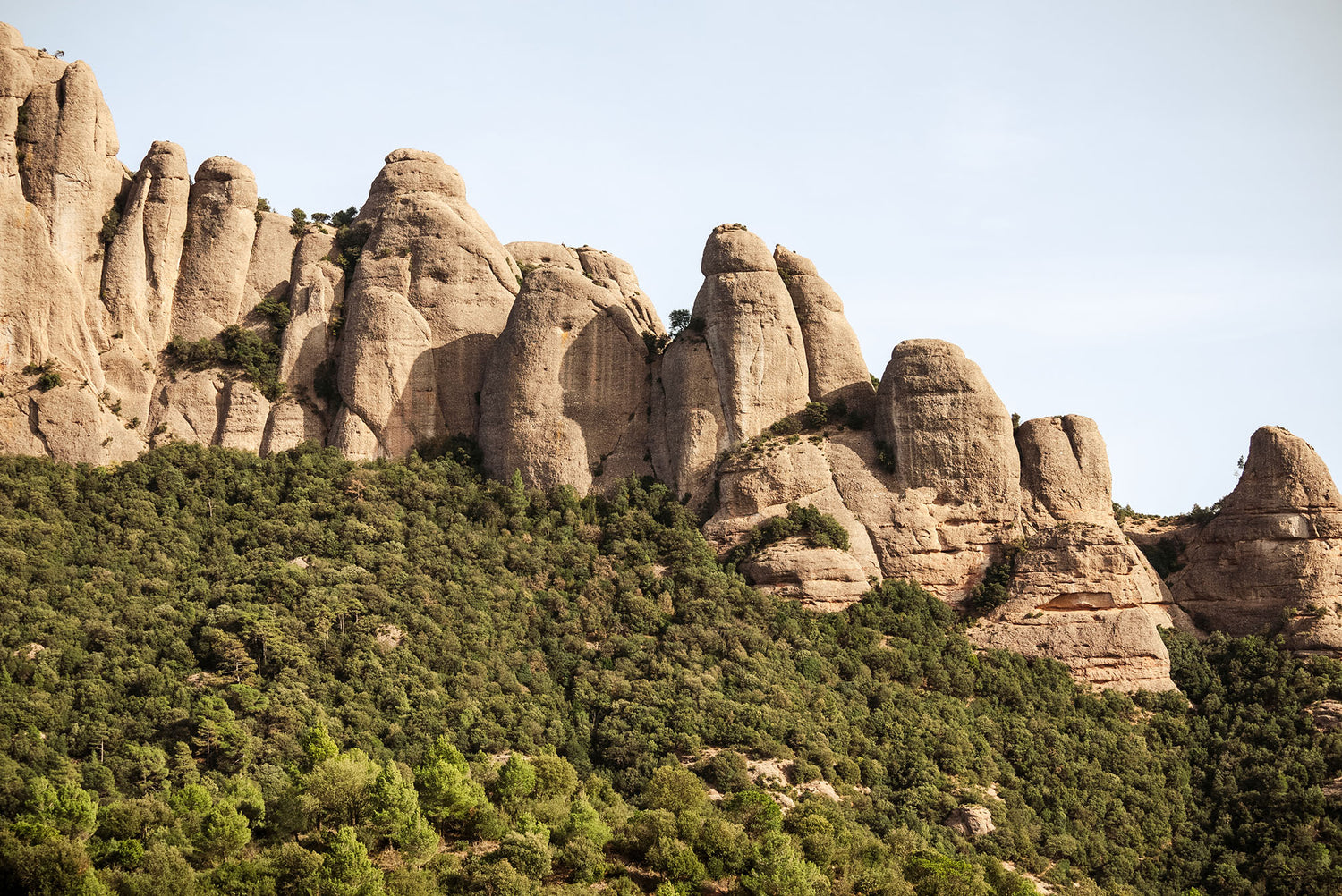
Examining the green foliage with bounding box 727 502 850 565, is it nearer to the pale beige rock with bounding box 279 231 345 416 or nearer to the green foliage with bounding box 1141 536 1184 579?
the green foliage with bounding box 1141 536 1184 579

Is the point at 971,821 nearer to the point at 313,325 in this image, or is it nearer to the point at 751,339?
the point at 751,339

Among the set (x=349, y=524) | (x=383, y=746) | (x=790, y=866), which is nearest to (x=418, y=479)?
(x=349, y=524)

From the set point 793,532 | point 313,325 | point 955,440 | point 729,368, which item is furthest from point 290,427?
point 955,440

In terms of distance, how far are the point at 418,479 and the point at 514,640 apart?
10.9 metres

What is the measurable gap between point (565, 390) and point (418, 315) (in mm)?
8215

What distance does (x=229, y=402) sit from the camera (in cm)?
7056

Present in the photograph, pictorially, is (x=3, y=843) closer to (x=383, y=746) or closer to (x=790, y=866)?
(x=383, y=746)

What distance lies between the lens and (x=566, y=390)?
7094 centimetres

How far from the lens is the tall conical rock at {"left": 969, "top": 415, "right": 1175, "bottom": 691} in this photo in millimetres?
64812

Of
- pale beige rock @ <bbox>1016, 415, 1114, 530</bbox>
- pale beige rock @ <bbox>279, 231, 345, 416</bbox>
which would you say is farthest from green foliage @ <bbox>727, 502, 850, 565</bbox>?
pale beige rock @ <bbox>279, 231, 345, 416</bbox>

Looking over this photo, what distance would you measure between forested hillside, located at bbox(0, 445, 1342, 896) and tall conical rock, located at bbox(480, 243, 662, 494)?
1733 millimetres

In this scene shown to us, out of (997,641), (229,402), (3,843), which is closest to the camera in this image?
(3,843)

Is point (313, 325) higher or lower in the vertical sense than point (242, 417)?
higher

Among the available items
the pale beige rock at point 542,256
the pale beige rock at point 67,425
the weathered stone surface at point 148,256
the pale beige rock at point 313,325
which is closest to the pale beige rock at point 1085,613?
the pale beige rock at point 542,256
